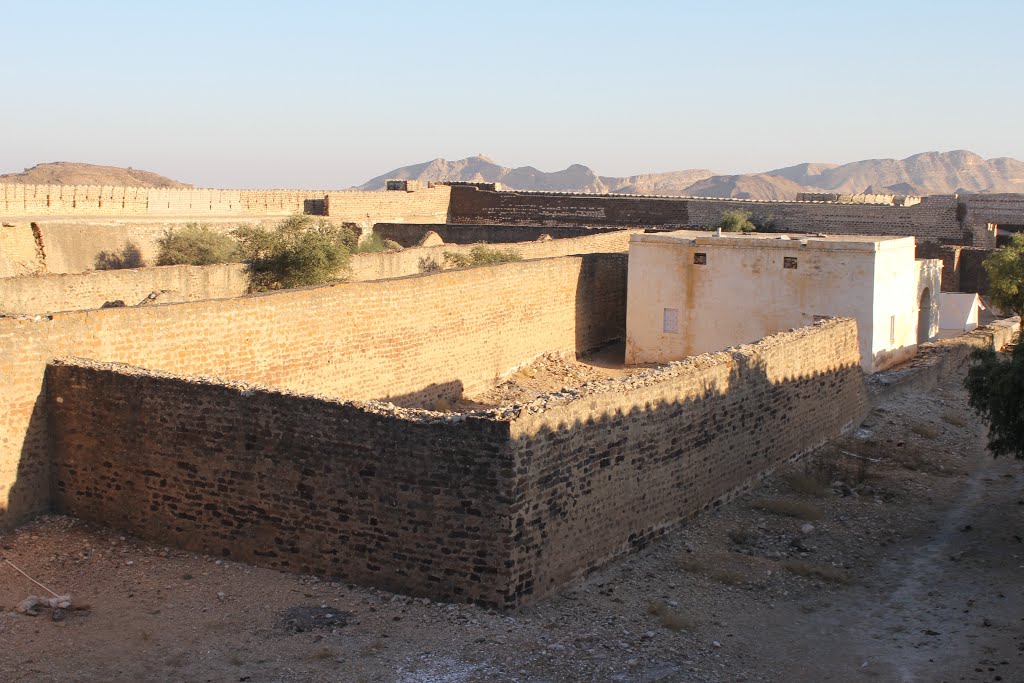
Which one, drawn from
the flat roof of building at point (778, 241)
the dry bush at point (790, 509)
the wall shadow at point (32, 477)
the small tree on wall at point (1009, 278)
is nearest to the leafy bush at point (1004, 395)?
the dry bush at point (790, 509)

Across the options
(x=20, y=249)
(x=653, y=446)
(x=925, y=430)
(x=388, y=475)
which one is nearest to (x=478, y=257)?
(x=20, y=249)

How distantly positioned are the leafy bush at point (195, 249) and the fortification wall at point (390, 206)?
806 cm

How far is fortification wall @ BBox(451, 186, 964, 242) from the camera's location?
110ft

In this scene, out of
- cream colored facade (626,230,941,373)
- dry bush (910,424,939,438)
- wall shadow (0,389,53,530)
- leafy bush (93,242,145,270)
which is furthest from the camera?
leafy bush (93,242,145,270)

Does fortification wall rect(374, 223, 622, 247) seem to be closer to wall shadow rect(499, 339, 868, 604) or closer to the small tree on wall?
the small tree on wall

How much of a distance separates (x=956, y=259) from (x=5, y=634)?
2515 cm

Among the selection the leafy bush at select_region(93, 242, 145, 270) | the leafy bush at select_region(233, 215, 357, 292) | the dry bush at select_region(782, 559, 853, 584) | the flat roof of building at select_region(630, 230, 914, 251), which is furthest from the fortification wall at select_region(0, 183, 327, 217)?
the dry bush at select_region(782, 559, 853, 584)

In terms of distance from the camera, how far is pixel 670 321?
21.3 meters

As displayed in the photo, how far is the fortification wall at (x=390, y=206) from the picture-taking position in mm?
33938

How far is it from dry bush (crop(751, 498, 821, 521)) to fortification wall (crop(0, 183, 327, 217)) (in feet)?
61.8

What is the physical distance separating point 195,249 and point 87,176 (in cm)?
4718

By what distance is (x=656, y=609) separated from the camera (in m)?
9.06

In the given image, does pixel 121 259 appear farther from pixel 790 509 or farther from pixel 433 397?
pixel 790 509

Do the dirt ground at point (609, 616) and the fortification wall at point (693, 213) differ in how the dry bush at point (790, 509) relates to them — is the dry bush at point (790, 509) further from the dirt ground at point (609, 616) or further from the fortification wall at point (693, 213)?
the fortification wall at point (693, 213)
